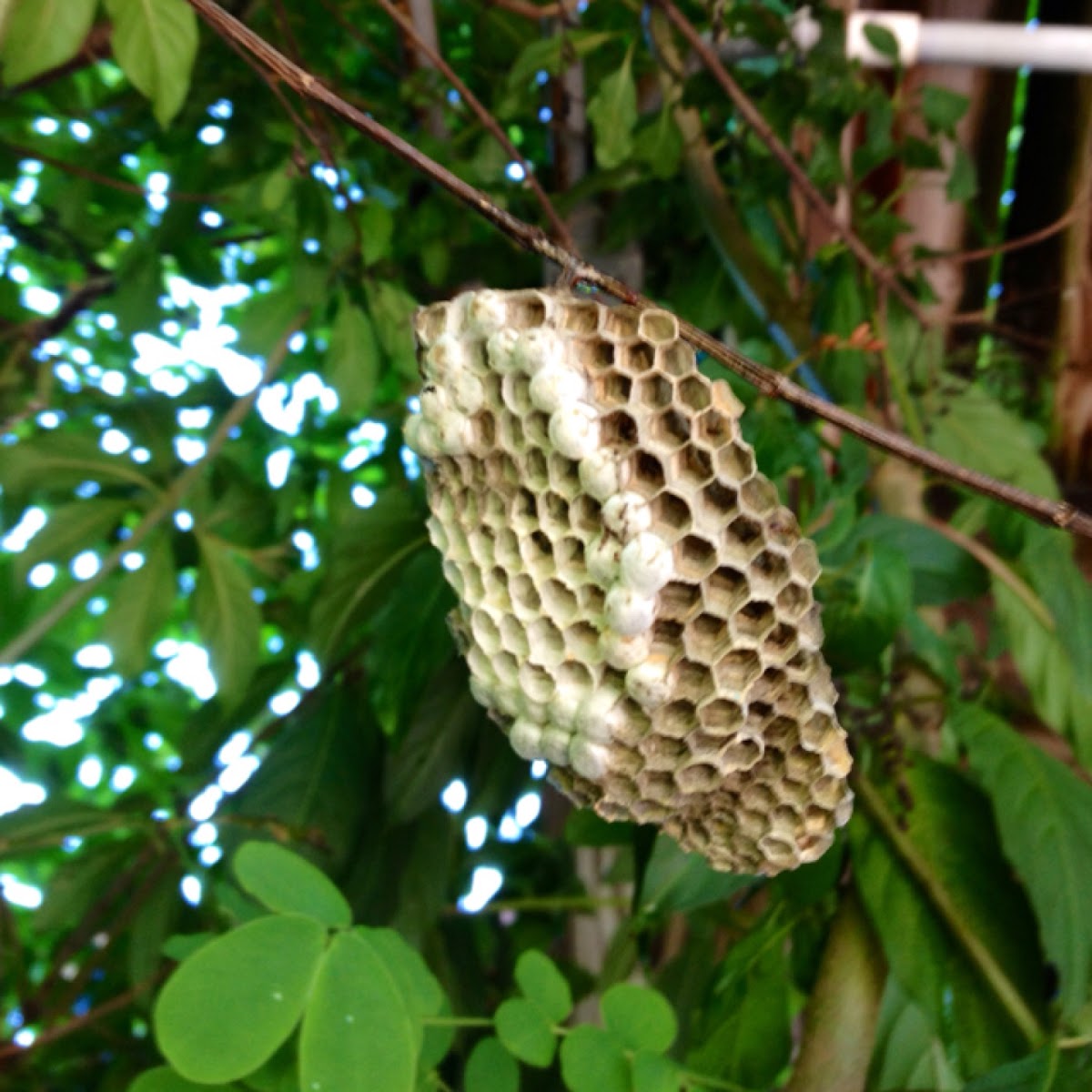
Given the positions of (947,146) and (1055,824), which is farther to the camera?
(947,146)

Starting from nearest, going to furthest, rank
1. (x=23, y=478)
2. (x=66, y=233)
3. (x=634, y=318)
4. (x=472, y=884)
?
(x=634, y=318), (x=23, y=478), (x=472, y=884), (x=66, y=233)

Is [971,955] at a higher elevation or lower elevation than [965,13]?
lower

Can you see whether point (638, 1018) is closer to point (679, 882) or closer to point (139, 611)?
point (679, 882)

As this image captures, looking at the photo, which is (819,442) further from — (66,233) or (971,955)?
(66,233)

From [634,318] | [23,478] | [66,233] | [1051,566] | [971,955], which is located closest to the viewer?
[634,318]

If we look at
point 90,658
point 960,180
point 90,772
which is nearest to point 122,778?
point 90,772

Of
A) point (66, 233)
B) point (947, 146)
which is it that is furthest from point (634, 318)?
point (66, 233)

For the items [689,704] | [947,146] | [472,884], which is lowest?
[472,884]

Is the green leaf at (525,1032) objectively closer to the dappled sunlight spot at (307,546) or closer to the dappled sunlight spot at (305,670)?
the dappled sunlight spot at (305,670)
